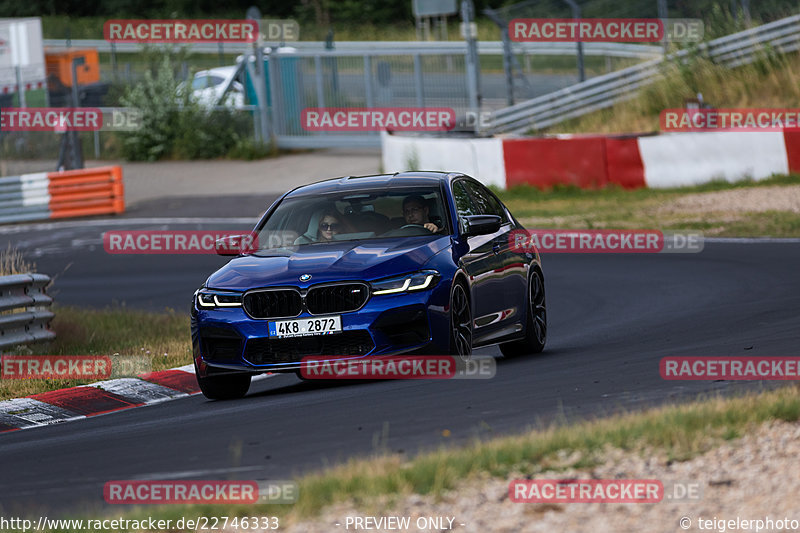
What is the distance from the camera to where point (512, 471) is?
20.2ft

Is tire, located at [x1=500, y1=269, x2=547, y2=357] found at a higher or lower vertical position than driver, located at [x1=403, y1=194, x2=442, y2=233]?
lower

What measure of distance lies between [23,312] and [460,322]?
4.76m

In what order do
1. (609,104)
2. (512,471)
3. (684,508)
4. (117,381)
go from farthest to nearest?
(609,104), (117,381), (512,471), (684,508)

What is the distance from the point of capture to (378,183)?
10812mm

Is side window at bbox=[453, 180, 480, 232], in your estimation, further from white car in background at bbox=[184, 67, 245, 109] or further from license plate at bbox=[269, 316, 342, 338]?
white car in background at bbox=[184, 67, 245, 109]

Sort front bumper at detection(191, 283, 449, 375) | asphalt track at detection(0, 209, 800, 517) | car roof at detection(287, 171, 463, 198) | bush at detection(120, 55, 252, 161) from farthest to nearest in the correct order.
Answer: bush at detection(120, 55, 252, 161) → car roof at detection(287, 171, 463, 198) → front bumper at detection(191, 283, 449, 375) → asphalt track at detection(0, 209, 800, 517)

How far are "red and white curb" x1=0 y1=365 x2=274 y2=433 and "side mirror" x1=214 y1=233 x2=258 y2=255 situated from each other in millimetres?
1229

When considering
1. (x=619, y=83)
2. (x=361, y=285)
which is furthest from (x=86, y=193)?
(x=361, y=285)

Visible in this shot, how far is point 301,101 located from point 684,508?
28.1 metres

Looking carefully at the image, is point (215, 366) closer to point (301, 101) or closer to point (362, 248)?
point (362, 248)

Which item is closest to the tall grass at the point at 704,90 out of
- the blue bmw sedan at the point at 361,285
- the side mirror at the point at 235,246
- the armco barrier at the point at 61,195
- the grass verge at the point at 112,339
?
the armco barrier at the point at 61,195

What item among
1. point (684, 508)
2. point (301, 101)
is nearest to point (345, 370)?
point (684, 508)

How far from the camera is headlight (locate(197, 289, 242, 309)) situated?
9527 millimetres

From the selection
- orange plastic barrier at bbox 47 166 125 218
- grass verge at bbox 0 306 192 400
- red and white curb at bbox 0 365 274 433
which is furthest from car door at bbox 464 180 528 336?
orange plastic barrier at bbox 47 166 125 218
